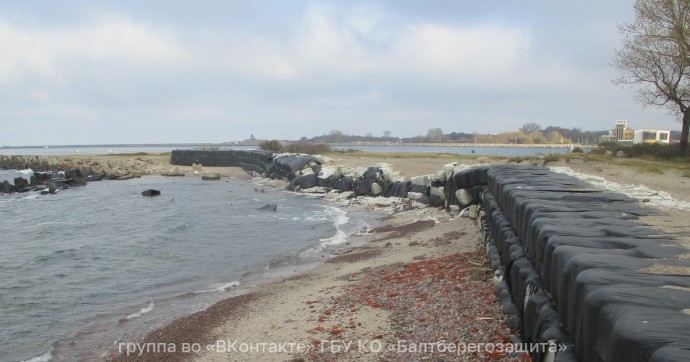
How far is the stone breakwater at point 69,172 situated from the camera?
34.3 m

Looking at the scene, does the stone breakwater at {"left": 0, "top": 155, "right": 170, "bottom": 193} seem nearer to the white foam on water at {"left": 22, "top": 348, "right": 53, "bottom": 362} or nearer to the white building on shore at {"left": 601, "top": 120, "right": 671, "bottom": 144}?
the white foam on water at {"left": 22, "top": 348, "right": 53, "bottom": 362}

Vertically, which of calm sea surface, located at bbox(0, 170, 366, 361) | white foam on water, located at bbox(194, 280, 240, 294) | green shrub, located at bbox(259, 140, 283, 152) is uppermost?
green shrub, located at bbox(259, 140, 283, 152)

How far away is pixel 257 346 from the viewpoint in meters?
5.85

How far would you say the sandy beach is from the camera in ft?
16.2

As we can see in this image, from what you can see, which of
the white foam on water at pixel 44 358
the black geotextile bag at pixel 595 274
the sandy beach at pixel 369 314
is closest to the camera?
the black geotextile bag at pixel 595 274

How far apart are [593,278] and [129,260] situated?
11.6 meters

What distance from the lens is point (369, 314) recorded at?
6.16 m

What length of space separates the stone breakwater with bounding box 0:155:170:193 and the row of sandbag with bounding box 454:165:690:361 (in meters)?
33.0

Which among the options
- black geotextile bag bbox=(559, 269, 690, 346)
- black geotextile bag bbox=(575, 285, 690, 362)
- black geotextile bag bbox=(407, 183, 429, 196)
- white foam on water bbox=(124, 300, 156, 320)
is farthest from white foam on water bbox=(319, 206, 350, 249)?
black geotextile bag bbox=(575, 285, 690, 362)

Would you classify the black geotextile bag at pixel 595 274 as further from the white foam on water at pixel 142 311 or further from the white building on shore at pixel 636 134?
the white building on shore at pixel 636 134

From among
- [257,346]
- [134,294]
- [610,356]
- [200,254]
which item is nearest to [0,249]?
[200,254]

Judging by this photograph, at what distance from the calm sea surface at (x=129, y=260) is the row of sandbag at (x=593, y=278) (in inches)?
211

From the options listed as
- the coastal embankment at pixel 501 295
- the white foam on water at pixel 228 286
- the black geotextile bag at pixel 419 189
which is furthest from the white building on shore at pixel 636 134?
the white foam on water at pixel 228 286

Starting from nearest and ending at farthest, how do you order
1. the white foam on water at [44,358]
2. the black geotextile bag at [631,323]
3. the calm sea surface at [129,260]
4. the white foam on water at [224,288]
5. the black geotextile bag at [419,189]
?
1. the black geotextile bag at [631,323]
2. the white foam on water at [44,358]
3. the calm sea surface at [129,260]
4. the white foam on water at [224,288]
5. the black geotextile bag at [419,189]
